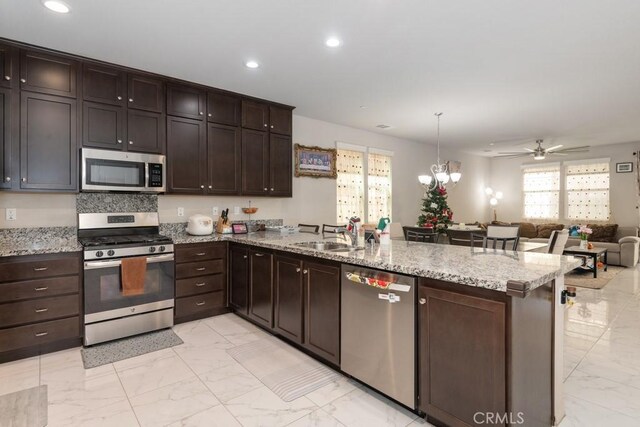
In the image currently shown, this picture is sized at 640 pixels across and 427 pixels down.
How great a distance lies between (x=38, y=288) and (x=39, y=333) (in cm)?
38

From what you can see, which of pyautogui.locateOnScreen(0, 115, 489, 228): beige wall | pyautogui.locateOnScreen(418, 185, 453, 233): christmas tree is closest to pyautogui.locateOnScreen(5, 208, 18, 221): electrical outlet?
pyautogui.locateOnScreen(0, 115, 489, 228): beige wall

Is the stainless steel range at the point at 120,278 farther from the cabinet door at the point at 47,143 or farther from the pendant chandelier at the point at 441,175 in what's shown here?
the pendant chandelier at the point at 441,175

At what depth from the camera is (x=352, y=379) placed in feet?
8.09

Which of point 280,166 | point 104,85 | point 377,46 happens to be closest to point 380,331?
point 377,46

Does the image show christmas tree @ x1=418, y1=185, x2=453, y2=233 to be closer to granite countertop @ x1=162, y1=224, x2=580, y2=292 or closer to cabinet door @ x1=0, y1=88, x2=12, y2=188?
granite countertop @ x1=162, y1=224, x2=580, y2=292

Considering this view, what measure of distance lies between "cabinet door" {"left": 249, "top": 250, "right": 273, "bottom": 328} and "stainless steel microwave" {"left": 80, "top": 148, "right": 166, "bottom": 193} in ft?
4.27

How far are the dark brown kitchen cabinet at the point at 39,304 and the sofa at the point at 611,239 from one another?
795 cm

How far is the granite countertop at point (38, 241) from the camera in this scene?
2.76 m

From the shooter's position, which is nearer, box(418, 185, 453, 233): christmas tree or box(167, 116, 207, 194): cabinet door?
box(167, 116, 207, 194): cabinet door

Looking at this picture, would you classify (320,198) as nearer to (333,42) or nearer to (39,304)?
(333,42)

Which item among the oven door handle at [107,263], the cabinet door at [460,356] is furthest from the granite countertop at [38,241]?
the cabinet door at [460,356]

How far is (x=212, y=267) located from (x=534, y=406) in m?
3.09

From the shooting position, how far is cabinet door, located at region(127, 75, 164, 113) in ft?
11.4

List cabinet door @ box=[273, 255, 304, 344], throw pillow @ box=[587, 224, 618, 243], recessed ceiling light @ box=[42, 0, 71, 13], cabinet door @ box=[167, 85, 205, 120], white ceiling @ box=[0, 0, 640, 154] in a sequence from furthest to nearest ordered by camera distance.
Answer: throw pillow @ box=[587, 224, 618, 243] → cabinet door @ box=[167, 85, 205, 120] → cabinet door @ box=[273, 255, 304, 344] → white ceiling @ box=[0, 0, 640, 154] → recessed ceiling light @ box=[42, 0, 71, 13]
